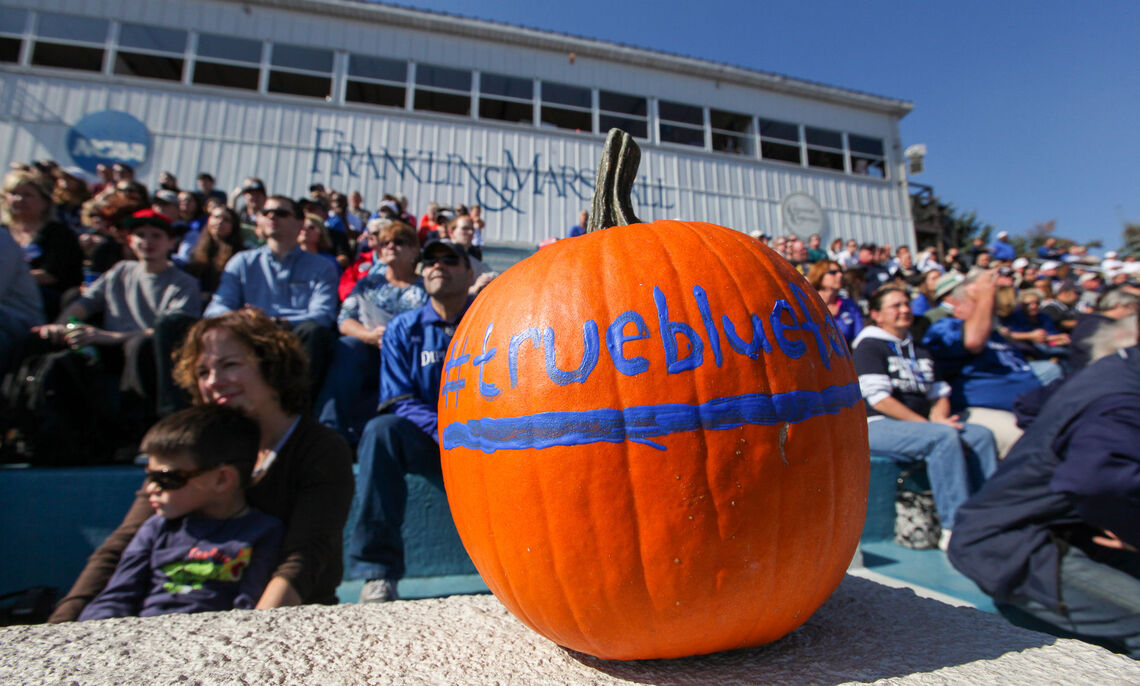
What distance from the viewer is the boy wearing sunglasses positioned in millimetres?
1824

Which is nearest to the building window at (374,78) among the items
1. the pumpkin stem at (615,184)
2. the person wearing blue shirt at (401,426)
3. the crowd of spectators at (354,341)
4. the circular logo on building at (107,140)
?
the circular logo on building at (107,140)

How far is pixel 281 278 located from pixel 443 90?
12.2 metres

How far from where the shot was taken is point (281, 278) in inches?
165

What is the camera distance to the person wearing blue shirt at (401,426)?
7.77ft

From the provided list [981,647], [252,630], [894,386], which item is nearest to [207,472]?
[252,630]

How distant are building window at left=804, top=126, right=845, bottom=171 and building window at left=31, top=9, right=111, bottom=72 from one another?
1882 centimetres

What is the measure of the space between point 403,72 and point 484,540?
15558 mm

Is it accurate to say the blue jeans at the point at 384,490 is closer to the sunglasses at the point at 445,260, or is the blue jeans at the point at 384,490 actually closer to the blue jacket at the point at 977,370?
the sunglasses at the point at 445,260

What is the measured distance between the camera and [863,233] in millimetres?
17625

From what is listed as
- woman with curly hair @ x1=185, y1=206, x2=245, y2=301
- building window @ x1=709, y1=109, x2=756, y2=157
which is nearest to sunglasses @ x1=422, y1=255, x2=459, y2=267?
woman with curly hair @ x1=185, y1=206, x2=245, y2=301

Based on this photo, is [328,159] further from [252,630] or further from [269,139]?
[252,630]

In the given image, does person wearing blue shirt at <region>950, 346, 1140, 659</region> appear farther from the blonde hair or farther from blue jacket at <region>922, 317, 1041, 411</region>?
the blonde hair

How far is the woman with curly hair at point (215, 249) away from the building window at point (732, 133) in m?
14.7

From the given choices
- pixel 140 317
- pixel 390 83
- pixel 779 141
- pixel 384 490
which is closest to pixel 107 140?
pixel 390 83
